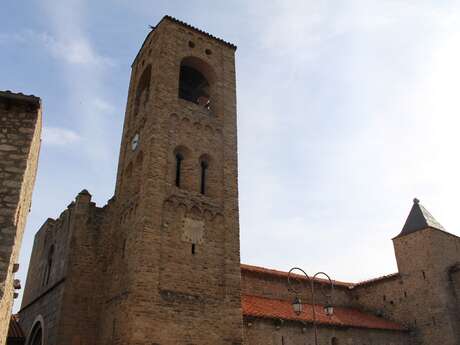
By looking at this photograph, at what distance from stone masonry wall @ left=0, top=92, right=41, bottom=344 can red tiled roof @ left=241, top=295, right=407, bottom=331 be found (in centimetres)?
1056

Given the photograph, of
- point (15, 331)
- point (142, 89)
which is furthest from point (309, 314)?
point (142, 89)

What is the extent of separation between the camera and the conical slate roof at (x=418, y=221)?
24.6m

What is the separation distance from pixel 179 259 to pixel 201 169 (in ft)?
13.1

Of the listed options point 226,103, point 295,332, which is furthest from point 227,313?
point 226,103

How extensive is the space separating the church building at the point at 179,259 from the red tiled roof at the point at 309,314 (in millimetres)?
101

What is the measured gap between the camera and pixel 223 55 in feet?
67.3

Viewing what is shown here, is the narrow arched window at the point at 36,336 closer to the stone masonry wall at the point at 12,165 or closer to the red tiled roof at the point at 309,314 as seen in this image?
the red tiled roof at the point at 309,314

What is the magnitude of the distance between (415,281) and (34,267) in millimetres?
19747

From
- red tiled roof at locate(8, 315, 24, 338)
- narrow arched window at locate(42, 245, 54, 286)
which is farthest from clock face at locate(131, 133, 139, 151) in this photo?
red tiled roof at locate(8, 315, 24, 338)

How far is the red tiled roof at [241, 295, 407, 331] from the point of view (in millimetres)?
17469

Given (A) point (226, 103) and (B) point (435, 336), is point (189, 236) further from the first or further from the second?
(B) point (435, 336)

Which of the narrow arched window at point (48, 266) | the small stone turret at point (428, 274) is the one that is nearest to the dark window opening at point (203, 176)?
the narrow arched window at point (48, 266)

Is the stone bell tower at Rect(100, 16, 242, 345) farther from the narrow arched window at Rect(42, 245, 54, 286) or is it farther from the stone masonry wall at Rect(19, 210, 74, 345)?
the narrow arched window at Rect(42, 245, 54, 286)

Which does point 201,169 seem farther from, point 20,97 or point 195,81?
point 20,97
